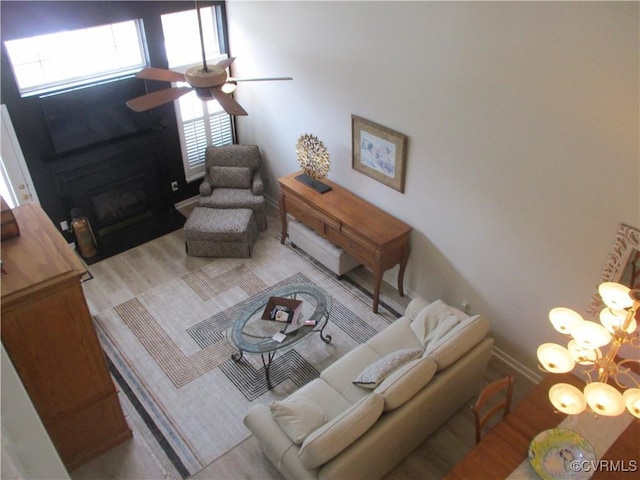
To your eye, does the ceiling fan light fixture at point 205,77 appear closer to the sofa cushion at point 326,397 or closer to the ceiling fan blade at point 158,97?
the ceiling fan blade at point 158,97

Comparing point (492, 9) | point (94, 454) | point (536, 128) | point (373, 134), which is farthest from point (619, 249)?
A: point (94, 454)

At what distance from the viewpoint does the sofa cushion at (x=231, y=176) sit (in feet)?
22.2

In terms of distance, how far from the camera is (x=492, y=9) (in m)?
3.85

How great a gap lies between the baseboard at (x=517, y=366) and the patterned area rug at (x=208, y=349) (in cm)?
108

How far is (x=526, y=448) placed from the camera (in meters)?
3.33

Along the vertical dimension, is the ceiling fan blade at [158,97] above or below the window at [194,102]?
above

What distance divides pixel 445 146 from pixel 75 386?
3458 millimetres

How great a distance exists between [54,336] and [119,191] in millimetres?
3386

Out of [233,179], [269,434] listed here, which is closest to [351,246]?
[233,179]

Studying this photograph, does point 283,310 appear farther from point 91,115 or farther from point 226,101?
point 91,115

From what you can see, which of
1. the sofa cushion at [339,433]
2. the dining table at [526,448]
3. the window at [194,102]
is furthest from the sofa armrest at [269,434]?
the window at [194,102]

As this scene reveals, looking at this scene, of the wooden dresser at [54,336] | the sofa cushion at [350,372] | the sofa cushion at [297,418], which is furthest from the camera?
the sofa cushion at [350,372]

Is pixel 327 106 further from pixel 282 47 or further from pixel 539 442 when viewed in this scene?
pixel 539 442

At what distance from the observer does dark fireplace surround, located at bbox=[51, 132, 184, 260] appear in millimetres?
6070
